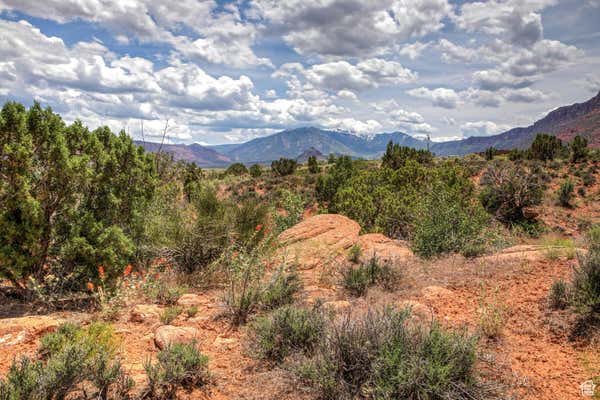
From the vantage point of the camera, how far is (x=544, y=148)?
129 ft

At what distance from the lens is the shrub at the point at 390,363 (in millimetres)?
2982

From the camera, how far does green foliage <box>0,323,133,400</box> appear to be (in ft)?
9.34

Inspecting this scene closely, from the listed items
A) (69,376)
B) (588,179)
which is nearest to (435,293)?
(69,376)

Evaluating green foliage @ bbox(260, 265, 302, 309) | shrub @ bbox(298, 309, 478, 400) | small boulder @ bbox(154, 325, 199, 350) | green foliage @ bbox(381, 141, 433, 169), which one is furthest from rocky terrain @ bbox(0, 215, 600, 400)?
green foliage @ bbox(381, 141, 433, 169)

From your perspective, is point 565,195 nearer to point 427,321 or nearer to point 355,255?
point 355,255

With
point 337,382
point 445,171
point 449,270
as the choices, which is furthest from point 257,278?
point 445,171

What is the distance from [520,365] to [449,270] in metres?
3.40

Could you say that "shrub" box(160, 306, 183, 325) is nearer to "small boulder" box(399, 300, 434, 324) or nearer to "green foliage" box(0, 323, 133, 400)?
"green foliage" box(0, 323, 133, 400)

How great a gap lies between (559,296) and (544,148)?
4225 centimetres

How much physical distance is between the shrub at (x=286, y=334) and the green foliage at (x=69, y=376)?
1354mm

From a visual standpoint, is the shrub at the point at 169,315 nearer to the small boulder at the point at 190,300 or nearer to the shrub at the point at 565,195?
the small boulder at the point at 190,300

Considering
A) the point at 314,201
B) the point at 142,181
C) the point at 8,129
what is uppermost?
the point at 8,129

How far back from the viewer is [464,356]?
3229mm

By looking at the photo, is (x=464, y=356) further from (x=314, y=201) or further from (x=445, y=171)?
(x=314, y=201)
